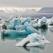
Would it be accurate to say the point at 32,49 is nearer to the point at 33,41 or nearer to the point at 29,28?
the point at 33,41

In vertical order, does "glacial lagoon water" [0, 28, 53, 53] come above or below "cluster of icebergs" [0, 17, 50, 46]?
below

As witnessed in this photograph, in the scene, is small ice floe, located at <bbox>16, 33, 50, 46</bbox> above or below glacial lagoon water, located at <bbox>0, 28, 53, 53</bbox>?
above

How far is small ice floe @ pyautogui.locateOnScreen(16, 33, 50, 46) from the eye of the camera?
4.75ft

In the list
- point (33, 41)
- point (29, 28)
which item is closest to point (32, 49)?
point (33, 41)

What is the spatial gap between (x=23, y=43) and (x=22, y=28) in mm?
155

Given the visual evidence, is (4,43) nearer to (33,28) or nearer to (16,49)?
(16,49)

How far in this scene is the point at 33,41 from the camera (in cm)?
145

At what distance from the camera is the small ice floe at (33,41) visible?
1448 mm

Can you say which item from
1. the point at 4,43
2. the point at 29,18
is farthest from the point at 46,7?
the point at 4,43

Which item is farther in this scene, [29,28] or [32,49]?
[29,28]

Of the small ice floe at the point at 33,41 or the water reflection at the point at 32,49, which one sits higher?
the small ice floe at the point at 33,41

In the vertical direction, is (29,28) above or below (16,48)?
above

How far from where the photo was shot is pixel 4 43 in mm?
1482

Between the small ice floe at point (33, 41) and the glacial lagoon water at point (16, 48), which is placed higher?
the small ice floe at point (33, 41)
